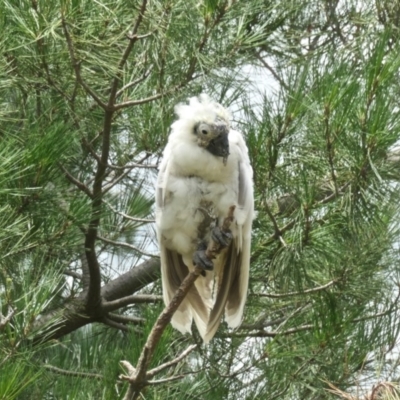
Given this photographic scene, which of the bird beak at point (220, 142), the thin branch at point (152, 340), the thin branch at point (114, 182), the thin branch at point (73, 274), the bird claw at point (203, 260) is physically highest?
the thin branch at point (114, 182)

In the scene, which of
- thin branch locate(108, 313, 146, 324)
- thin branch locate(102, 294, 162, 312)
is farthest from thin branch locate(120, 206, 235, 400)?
thin branch locate(108, 313, 146, 324)

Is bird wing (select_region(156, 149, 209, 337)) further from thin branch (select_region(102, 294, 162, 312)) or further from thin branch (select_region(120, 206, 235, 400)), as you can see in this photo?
thin branch (select_region(120, 206, 235, 400))

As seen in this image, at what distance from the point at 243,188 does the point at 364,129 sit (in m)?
0.31

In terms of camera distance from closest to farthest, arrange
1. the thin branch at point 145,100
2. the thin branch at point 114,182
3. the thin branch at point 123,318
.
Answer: the thin branch at point 145,100 → the thin branch at point 114,182 → the thin branch at point 123,318

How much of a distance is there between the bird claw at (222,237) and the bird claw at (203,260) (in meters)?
0.04

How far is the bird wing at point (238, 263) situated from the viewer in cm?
199

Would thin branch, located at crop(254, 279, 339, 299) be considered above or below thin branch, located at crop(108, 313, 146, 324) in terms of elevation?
below

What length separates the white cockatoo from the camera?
6.57 ft

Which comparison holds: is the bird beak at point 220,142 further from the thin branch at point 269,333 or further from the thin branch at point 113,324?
the thin branch at point 113,324

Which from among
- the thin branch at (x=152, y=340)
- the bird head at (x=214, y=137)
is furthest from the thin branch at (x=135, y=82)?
the thin branch at (x=152, y=340)

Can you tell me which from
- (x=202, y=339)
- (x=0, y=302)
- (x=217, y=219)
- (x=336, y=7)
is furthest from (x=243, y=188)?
(x=336, y=7)

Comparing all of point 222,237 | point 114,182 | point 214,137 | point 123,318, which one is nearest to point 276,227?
point 222,237

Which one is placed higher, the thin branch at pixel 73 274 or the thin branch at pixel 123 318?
the thin branch at pixel 73 274

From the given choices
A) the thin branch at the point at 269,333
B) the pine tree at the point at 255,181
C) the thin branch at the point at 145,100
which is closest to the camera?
the pine tree at the point at 255,181
